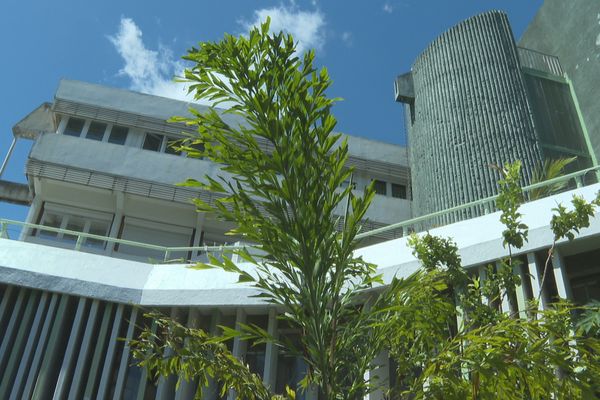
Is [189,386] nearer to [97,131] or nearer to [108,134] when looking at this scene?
[108,134]

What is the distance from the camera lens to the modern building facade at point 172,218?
9422 millimetres

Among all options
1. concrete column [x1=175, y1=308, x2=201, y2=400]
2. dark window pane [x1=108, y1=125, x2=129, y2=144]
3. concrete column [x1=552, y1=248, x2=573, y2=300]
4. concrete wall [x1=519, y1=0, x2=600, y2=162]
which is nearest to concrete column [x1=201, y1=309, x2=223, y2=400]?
concrete column [x1=175, y1=308, x2=201, y2=400]

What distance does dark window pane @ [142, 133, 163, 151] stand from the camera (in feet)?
59.7

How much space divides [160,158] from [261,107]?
1342 centimetres

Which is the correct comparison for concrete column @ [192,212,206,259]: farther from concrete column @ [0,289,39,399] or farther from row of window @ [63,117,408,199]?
concrete column @ [0,289,39,399]

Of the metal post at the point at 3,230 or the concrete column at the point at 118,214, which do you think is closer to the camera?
the metal post at the point at 3,230

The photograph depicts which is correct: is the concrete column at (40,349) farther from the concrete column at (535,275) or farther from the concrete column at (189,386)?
the concrete column at (535,275)

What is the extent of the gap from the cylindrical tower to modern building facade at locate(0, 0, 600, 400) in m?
0.04

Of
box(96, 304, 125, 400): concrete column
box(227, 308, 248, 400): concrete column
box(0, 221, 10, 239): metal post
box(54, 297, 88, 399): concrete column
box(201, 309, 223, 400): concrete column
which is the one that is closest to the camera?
box(54, 297, 88, 399): concrete column

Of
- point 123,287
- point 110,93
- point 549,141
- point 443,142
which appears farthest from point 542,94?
point 123,287

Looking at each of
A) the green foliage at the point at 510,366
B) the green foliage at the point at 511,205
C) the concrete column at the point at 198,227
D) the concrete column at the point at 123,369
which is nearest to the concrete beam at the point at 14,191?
the concrete column at the point at 198,227

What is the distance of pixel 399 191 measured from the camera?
1973 centimetres

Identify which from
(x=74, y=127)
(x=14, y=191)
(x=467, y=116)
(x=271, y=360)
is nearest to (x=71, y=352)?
(x=271, y=360)

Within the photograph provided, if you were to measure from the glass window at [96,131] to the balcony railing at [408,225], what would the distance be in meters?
3.12
